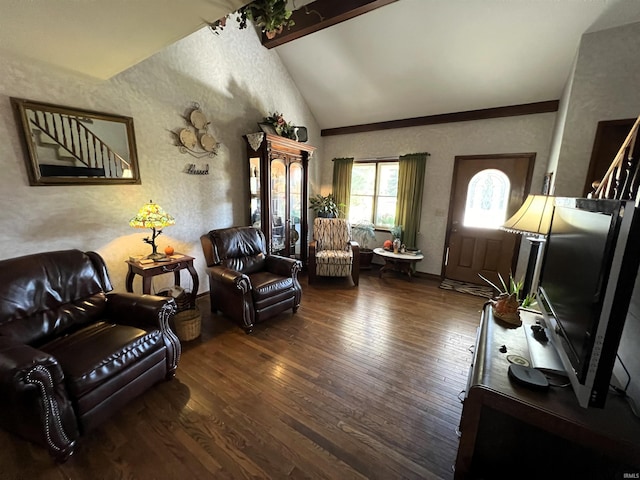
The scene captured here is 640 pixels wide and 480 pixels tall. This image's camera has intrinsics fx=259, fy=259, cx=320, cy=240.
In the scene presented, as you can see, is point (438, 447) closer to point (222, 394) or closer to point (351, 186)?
point (222, 394)

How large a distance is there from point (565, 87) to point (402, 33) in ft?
6.30

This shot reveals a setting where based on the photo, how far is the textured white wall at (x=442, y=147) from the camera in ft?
11.2

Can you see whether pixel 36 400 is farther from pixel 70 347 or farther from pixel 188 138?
pixel 188 138

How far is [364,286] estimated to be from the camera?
3.90 m

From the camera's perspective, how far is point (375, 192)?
4793 millimetres

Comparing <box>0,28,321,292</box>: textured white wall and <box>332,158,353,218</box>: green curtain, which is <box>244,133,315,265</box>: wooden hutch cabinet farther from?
<box>332,158,353,218</box>: green curtain

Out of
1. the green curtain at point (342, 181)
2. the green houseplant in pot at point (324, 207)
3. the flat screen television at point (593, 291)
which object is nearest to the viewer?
the flat screen television at point (593, 291)

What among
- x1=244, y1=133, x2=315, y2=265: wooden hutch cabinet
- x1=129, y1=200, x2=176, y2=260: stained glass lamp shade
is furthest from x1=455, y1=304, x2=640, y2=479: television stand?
x1=244, y1=133, x2=315, y2=265: wooden hutch cabinet

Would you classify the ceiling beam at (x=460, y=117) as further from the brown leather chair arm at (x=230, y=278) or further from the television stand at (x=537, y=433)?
the television stand at (x=537, y=433)

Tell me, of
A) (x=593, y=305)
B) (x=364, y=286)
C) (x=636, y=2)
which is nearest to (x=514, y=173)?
(x=636, y=2)

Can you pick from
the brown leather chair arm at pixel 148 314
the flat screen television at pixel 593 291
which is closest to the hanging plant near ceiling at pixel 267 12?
the flat screen television at pixel 593 291

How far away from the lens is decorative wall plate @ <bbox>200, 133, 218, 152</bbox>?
3.06 metres

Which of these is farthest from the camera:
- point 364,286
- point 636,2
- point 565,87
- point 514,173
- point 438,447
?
point 364,286

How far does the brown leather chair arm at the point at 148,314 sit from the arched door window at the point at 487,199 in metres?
4.05
